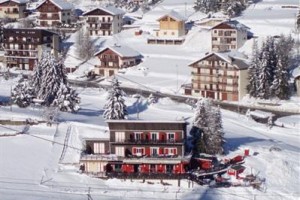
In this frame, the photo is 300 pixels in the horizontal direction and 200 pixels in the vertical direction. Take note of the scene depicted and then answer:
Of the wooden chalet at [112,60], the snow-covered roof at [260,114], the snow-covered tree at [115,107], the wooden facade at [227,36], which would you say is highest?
the wooden facade at [227,36]

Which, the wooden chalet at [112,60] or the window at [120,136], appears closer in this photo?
the window at [120,136]

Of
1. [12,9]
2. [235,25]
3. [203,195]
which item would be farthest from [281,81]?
[12,9]

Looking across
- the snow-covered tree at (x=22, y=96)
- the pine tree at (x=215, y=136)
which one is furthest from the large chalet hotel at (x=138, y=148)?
the snow-covered tree at (x=22, y=96)

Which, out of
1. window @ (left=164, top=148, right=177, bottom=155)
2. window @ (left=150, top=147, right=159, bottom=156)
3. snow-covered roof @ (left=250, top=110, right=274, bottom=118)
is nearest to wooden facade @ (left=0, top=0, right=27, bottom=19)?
snow-covered roof @ (left=250, top=110, right=274, bottom=118)

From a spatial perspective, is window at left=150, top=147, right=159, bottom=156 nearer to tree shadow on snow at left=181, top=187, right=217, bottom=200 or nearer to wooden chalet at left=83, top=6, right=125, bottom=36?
tree shadow on snow at left=181, top=187, right=217, bottom=200

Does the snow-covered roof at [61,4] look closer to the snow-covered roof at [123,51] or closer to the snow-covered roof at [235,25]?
the snow-covered roof at [123,51]

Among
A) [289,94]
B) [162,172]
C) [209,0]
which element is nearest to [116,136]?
[162,172]

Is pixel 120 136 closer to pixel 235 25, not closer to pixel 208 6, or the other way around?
pixel 235 25
